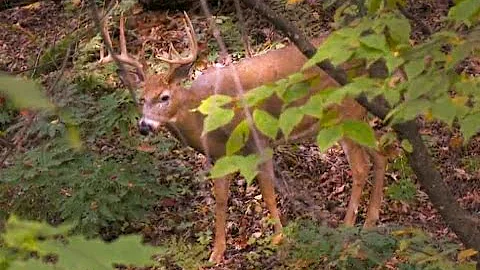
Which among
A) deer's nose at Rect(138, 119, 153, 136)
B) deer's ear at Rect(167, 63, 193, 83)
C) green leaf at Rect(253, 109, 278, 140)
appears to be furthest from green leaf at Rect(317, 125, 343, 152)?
deer's ear at Rect(167, 63, 193, 83)

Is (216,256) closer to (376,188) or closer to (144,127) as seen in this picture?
(144,127)

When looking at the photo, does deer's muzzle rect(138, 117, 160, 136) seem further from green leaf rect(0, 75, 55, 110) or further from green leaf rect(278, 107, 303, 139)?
green leaf rect(0, 75, 55, 110)

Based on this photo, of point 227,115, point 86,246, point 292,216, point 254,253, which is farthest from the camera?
point 292,216

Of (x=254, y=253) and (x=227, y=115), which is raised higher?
(x=227, y=115)

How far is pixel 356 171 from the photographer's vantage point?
700 centimetres

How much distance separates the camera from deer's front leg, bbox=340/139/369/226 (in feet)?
22.5

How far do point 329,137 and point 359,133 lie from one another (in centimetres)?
9

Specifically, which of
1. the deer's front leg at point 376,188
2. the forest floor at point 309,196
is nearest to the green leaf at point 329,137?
the forest floor at point 309,196

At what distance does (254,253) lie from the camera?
256 inches

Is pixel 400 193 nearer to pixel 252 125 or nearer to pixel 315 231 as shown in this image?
pixel 315 231

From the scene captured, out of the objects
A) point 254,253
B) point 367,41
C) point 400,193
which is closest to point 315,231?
point 254,253

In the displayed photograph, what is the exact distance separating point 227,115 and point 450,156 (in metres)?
4.89

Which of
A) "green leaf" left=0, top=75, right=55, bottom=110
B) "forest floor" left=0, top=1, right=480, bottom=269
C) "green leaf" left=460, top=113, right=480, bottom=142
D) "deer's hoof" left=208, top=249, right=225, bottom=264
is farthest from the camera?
"forest floor" left=0, top=1, right=480, bottom=269

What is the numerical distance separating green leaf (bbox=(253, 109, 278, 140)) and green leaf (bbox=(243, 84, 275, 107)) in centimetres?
4
